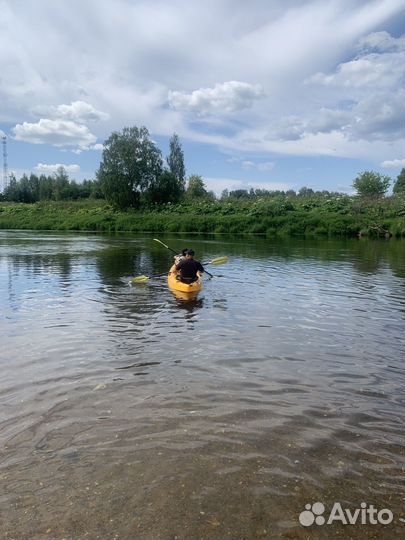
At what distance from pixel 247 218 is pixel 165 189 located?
18.1 meters

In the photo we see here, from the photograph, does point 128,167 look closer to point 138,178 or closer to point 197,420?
point 138,178

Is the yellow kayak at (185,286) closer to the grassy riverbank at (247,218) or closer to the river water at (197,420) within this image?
the river water at (197,420)

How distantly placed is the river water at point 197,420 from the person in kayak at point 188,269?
2325 millimetres

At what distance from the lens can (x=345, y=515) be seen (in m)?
4.03

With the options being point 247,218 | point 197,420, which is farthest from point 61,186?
point 197,420

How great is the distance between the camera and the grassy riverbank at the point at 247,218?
52.5 meters

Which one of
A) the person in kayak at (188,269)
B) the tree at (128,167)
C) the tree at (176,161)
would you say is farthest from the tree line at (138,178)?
the person in kayak at (188,269)

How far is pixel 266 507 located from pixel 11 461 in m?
2.81

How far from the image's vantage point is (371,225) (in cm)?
5069

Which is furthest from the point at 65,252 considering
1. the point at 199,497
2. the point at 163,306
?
the point at 199,497

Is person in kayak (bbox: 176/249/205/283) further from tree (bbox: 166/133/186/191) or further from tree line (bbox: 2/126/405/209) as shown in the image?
tree (bbox: 166/133/186/191)

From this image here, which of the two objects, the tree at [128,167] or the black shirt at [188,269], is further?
the tree at [128,167]

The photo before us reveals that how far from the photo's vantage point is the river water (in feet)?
13.1

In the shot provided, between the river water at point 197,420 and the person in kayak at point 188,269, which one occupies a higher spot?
the person in kayak at point 188,269
